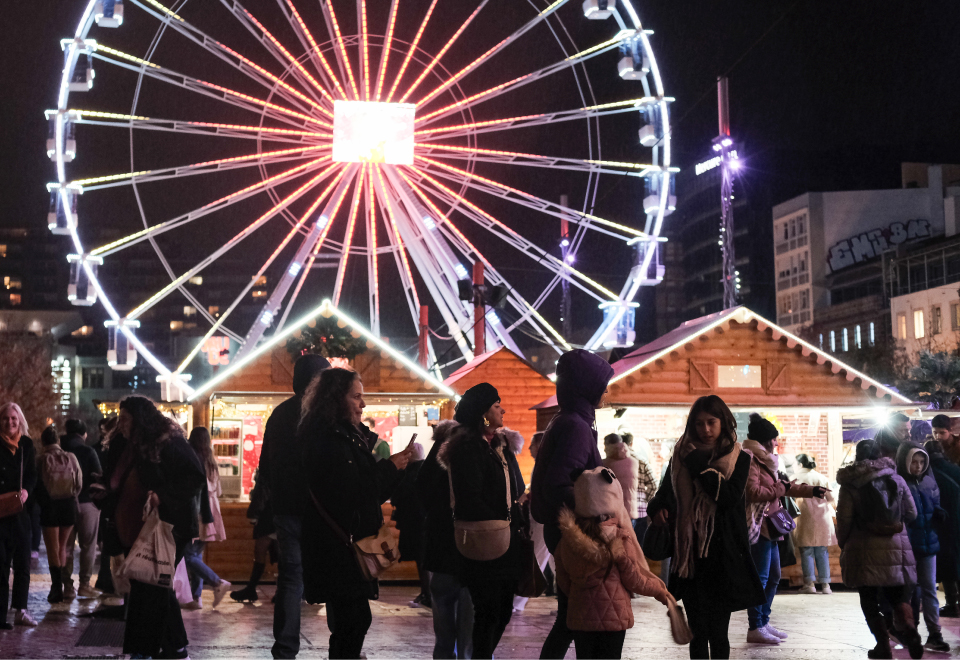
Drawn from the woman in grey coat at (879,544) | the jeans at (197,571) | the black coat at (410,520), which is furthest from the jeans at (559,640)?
the jeans at (197,571)

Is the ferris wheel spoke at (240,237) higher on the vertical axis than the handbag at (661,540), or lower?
higher

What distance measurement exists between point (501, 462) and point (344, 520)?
1.30 meters

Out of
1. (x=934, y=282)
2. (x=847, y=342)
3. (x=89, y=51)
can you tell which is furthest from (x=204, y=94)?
(x=847, y=342)

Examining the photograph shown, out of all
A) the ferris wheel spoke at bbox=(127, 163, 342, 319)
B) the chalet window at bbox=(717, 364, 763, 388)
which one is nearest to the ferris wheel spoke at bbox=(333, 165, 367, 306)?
the ferris wheel spoke at bbox=(127, 163, 342, 319)

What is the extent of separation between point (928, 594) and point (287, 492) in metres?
5.66

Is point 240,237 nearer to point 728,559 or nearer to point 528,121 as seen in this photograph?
point 528,121

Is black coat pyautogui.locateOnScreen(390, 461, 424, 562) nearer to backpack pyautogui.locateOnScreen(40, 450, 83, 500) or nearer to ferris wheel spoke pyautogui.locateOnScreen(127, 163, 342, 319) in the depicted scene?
backpack pyautogui.locateOnScreen(40, 450, 83, 500)

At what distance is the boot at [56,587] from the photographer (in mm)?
11953

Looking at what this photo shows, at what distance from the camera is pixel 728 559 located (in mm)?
6273

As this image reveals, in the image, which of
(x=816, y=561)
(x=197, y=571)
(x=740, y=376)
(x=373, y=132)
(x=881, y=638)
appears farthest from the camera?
(x=373, y=132)

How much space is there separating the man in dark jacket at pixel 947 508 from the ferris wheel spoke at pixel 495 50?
13574 mm

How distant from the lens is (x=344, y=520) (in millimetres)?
5703

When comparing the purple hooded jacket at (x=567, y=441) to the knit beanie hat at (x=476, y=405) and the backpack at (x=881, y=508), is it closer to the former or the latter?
the knit beanie hat at (x=476, y=405)

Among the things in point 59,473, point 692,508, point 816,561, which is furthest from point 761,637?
point 59,473
